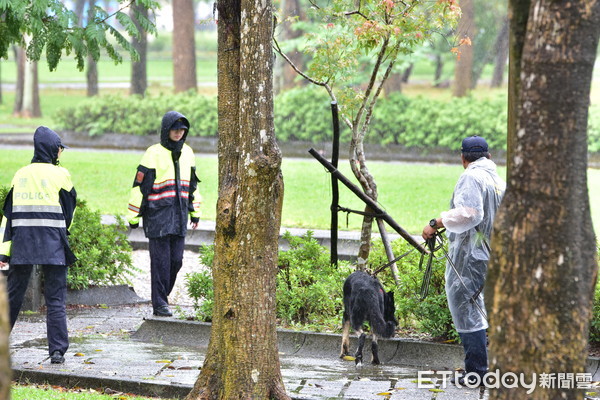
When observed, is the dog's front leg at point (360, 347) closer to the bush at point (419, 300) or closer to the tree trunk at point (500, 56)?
the bush at point (419, 300)

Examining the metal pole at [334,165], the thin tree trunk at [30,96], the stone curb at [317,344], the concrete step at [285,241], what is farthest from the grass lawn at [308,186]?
the thin tree trunk at [30,96]

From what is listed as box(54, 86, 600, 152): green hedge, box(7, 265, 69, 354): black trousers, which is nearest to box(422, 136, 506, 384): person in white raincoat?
box(7, 265, 69, 354): black trousers

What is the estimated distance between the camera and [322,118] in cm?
2647

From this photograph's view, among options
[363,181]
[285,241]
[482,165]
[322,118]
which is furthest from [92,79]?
[482,165]

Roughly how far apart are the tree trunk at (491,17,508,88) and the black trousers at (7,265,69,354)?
90.5 feet

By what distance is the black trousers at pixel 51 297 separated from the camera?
7.05 m

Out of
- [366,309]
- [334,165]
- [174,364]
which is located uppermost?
[334,165]

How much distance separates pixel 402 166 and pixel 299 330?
16.1 meters

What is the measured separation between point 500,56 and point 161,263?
27296 millimetres

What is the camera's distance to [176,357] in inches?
291

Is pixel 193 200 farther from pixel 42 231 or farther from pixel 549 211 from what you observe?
pixel 549 211

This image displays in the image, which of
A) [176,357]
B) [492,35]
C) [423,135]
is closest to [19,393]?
[176,357]

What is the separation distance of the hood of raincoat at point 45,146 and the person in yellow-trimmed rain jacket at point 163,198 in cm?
168

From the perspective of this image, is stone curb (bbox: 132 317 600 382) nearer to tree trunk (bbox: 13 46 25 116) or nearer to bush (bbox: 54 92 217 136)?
bush (bbox: 54 92 217 136)
